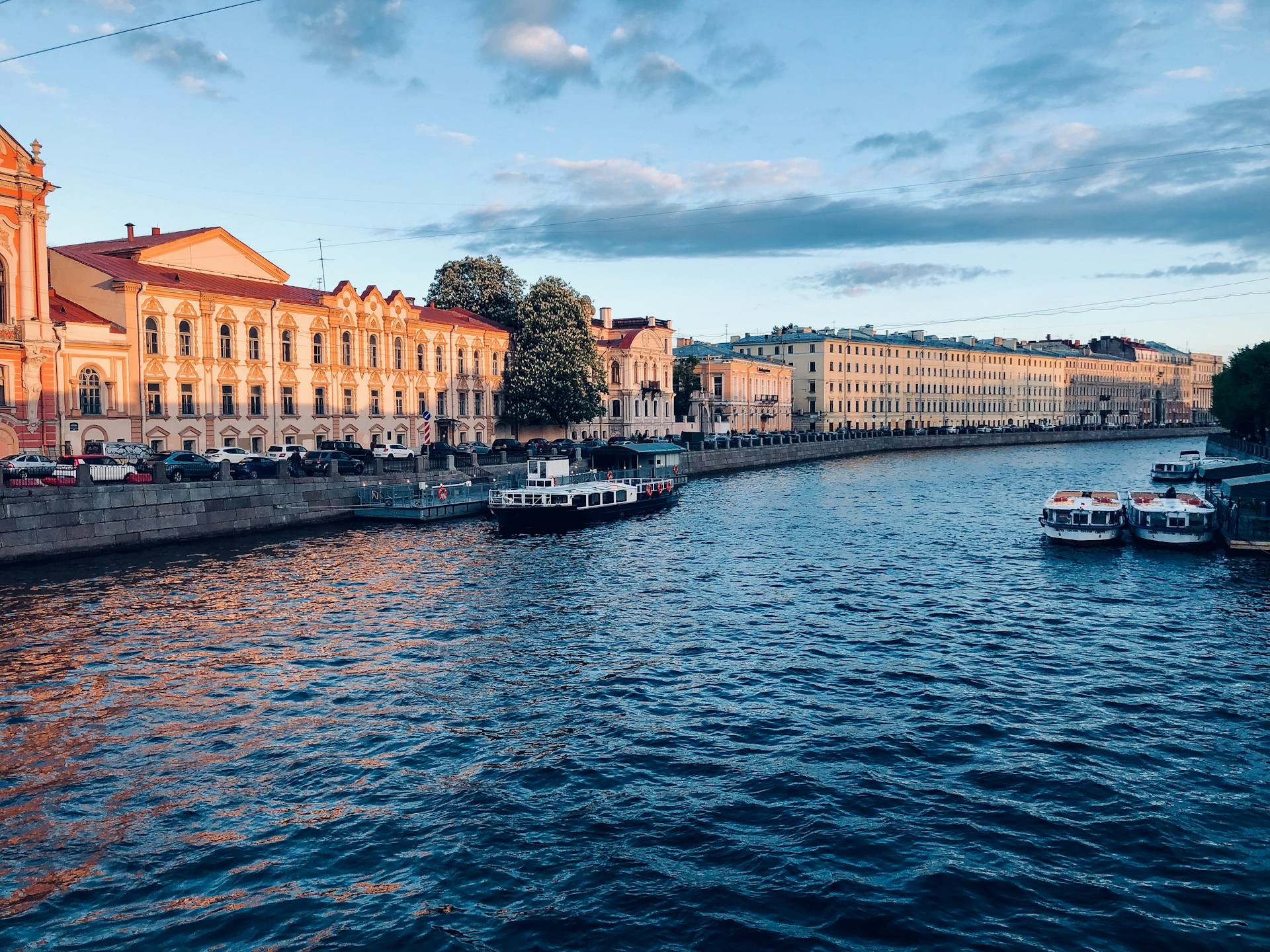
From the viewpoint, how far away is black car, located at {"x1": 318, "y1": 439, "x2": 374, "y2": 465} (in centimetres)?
5562

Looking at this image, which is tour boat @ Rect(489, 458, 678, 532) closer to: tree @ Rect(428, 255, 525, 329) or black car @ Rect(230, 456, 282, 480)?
black car @ Rect(230, 456, 282, 480)

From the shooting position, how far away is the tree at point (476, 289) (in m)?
90.0

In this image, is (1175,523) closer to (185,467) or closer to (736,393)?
(185,467)

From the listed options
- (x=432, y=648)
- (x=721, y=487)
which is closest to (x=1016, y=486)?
(x=721, y=487)

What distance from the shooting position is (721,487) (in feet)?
236

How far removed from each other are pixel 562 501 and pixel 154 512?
18630 millimetres

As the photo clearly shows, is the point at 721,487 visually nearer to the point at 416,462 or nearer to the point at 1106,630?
the point at 416,462

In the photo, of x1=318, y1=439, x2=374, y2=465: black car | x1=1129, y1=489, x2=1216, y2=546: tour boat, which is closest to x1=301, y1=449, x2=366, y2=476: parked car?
x1=318, y1=439, x2=374, y2=465: black car

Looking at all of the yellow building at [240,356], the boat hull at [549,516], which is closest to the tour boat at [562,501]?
the boat hull at [549,516]

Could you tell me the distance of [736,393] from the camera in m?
121

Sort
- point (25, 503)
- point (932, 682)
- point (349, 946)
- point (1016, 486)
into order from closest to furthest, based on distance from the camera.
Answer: point (349, 946) → point (932, 682) → point (25, 503) → point (1016, 486)

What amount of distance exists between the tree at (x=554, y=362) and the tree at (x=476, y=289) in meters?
10.8

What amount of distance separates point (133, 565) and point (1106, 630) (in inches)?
1257

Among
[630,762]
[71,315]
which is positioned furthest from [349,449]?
[630,762]
